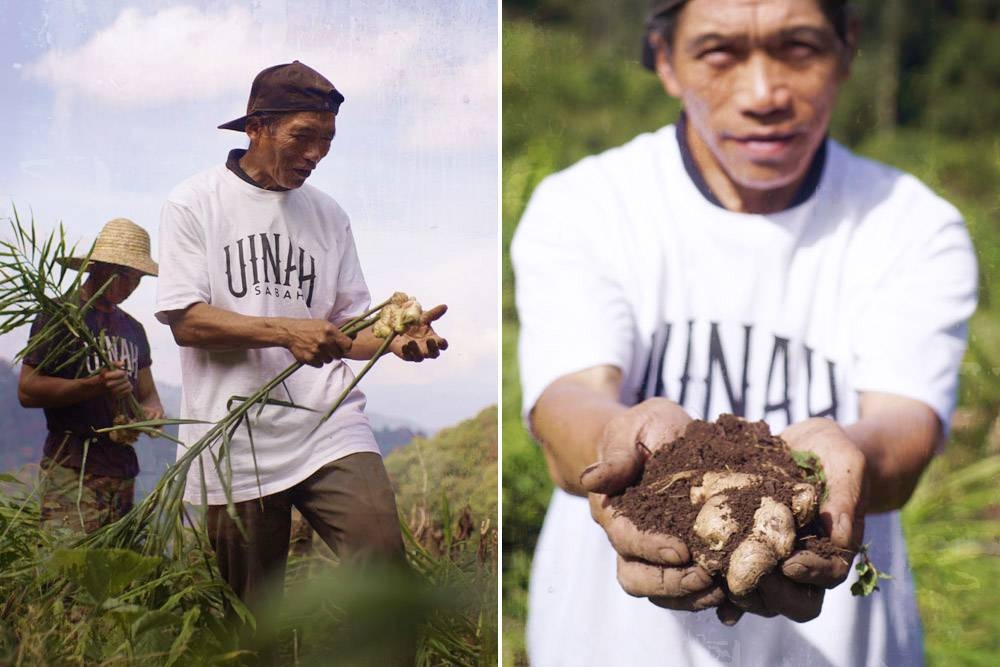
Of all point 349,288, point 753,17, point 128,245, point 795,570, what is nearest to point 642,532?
point 795,570

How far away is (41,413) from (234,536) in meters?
0.88

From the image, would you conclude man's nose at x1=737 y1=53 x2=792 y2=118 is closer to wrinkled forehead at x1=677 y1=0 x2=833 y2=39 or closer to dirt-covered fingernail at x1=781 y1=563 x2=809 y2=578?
wrinkled forehead at x1=677 y1=0 x2=833 y2=39

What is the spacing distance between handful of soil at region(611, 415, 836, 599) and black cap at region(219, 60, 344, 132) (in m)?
1.79

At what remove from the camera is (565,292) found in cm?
443

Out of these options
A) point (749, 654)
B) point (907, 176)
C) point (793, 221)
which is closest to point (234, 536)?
point (749, 654)

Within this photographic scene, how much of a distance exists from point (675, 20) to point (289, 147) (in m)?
1.48

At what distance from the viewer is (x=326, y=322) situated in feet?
14.2

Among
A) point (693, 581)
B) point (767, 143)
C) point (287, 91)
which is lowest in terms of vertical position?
point (693, 581)

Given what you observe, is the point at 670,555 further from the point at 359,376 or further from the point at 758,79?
the point at 758,79

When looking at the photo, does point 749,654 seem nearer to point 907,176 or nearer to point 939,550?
point 939,550

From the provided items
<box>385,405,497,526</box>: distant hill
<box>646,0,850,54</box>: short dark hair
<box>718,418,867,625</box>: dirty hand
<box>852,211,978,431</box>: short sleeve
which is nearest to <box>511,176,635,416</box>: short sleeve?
<box>385,405,497,526</box>: distant hill

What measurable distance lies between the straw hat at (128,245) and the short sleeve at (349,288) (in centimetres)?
67

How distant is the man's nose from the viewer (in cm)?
425

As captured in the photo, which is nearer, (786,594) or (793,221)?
(786,594)
